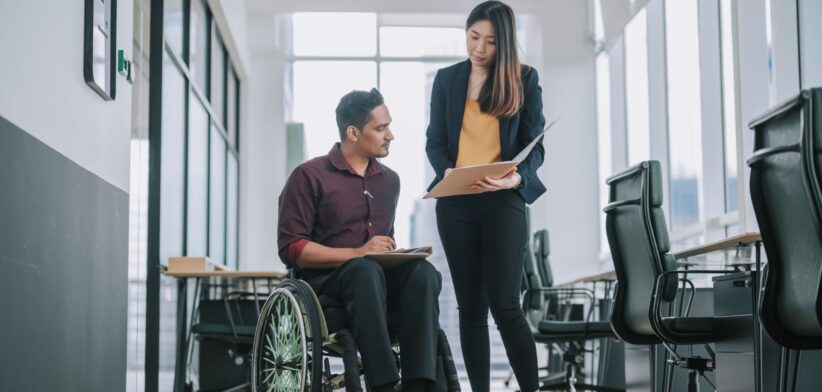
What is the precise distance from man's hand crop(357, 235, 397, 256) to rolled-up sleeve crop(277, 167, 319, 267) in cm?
19

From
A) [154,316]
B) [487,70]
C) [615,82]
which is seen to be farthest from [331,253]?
[615,82]

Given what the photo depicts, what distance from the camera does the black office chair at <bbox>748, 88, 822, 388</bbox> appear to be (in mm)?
2146

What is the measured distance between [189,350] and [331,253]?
3.25 meters

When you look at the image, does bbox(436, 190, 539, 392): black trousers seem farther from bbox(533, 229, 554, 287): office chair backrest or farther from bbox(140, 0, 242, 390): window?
bbox(533, 229, 554, 287): office chair backrest

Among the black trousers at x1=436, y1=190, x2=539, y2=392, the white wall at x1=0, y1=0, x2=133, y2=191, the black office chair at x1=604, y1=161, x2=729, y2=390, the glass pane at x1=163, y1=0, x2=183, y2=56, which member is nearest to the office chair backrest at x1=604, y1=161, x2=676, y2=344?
the black office chair at x1=604, y1=161, x2=729, y2=390

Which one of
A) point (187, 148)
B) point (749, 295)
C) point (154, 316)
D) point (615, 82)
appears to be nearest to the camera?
point (749, 295)

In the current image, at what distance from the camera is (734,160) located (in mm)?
5746

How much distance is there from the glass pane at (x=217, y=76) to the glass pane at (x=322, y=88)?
54.4 inches

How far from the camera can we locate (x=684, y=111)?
22.3ft

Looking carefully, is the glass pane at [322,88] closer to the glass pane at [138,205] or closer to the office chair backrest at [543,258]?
the office chair backrest at [543,258]

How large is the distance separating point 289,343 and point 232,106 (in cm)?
586

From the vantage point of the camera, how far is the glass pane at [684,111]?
6.54m

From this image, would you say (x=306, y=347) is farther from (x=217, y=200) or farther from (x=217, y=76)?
(x=217, y=76)

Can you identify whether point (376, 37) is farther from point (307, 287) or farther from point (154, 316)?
point (307, 287)
